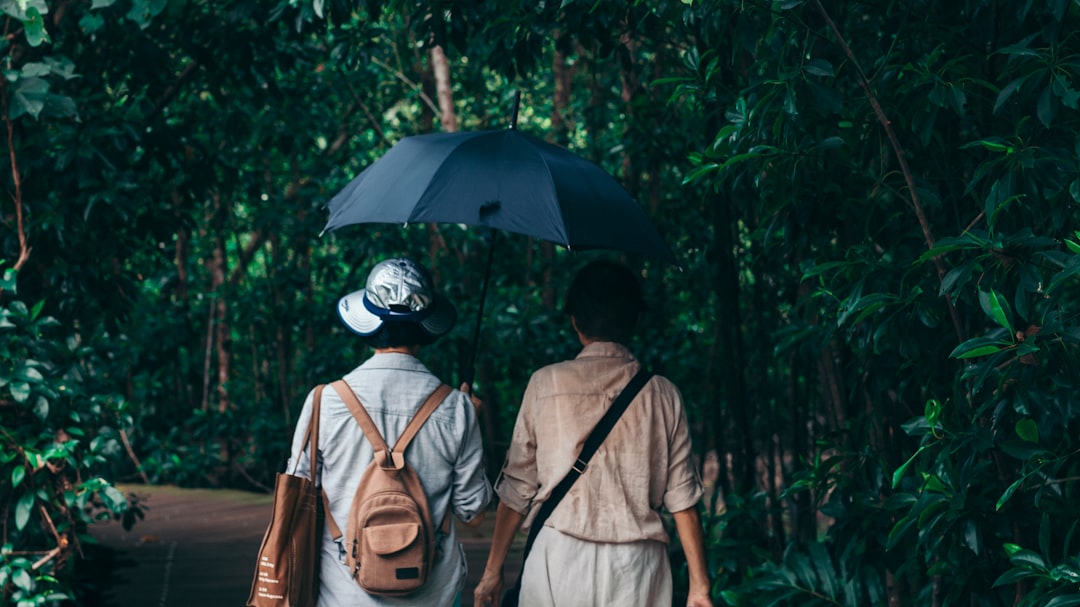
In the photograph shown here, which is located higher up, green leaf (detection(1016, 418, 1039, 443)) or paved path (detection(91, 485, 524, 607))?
green leaf (detection(1016, 418, 1039, 443))

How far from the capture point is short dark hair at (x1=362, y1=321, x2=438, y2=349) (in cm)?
340

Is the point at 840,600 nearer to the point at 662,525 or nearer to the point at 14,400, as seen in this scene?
the point at 662,525

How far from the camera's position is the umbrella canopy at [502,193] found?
12.1ft

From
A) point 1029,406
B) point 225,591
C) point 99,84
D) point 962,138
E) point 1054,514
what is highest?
point 99,84

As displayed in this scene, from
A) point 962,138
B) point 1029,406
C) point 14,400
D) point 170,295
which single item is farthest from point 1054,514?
point 170,295

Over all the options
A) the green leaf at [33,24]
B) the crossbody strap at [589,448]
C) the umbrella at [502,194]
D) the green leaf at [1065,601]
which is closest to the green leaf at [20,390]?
the green leaf at [33,24]

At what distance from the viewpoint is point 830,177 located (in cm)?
431

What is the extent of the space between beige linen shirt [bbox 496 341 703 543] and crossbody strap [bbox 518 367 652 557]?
14 mm

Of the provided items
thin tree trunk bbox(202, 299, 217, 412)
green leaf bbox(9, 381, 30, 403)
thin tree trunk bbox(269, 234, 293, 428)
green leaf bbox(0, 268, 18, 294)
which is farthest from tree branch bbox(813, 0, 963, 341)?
thin tree trunk bbox(202, 299, 217, 412)

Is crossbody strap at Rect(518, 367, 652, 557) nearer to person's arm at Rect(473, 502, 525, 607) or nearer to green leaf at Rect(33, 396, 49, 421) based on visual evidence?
person's arm at Rect(473, 502, 525, 607)

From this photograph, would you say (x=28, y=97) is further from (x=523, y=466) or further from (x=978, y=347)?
(x=978, y=347)

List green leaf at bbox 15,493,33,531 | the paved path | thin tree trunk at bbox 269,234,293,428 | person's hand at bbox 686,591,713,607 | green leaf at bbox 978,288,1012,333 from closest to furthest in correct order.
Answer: green leaf at bbox 978,288,1012,333, person's hand at bbox 686,591,713,607, green leaf at bbox 15,493,33,531, the paved path, thin tree trunk at bbox 269,234,293,428

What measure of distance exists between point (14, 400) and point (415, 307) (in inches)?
116

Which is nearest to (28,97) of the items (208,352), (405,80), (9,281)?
(9,281)
